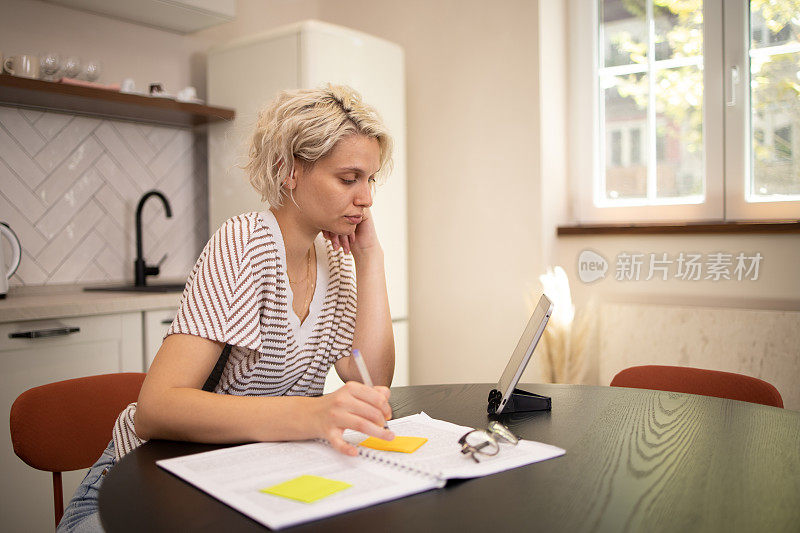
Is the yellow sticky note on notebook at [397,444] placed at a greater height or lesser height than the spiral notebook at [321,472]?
greater

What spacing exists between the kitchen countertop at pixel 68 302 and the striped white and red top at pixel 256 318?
1.08 metres

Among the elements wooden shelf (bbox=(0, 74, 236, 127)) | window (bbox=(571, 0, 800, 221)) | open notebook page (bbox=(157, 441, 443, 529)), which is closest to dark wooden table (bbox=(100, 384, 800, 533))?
open notebook page (bbox=(157, 441, 443, 529))

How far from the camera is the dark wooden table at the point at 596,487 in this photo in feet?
2.65

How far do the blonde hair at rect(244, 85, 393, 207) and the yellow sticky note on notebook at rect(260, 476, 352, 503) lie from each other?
672 millimetres

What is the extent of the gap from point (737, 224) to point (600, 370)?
2.59ft

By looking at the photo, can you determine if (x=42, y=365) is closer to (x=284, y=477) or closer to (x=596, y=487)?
(x=284, y=477)

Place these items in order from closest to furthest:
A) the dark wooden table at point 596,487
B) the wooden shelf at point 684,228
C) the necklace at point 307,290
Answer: the dark wooden table at point 596,487
the necklace at point 307,290
the wooden shelf at point 684,228

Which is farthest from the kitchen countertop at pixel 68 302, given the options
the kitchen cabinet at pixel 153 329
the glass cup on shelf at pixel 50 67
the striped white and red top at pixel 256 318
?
the striped white and red top at pixel 256 318

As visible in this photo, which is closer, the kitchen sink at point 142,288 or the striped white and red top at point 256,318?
the striped white and red top at point 256,318

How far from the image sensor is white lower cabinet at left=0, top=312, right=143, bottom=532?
222 cm

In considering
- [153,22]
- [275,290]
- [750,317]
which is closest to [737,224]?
[750,317]

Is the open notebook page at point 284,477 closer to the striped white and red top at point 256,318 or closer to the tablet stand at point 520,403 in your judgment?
the striped white and red top at point 256,318

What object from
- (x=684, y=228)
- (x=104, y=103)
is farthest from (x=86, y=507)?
(x=684, y=228)

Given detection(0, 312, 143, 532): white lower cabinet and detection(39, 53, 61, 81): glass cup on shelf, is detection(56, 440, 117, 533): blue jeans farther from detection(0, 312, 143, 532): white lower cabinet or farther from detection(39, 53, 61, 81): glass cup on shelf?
detection(39, 53, 61, 81): glass cup on shelf
